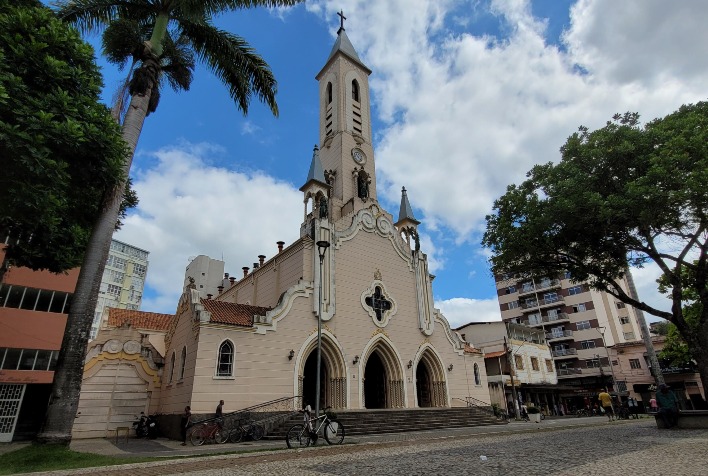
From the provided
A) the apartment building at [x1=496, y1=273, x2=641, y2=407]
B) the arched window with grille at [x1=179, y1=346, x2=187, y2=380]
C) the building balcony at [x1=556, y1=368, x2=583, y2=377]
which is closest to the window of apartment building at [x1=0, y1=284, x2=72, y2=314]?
the arched window with grille at [x1=179, y1=346, x2=187, y2=380]

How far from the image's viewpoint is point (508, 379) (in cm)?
3797

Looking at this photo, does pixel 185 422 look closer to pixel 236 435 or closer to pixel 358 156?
pixel 236 435

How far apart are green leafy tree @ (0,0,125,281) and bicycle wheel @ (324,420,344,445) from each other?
9.53 meters

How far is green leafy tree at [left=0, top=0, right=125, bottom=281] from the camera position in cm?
912

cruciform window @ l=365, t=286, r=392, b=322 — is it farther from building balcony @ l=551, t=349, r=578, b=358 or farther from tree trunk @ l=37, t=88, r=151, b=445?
building balcony @ l=551, t=349, r=578, b=358

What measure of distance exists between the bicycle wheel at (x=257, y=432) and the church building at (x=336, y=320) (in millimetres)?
1995

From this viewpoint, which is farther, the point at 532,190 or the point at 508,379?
the point at 508,379

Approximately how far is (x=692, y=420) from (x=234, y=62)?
21.0 meters

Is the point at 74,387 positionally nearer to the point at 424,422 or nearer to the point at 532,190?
the point at 424,422

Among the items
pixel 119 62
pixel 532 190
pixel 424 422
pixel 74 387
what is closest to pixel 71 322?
pixel 74 387

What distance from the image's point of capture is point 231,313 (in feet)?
67.5

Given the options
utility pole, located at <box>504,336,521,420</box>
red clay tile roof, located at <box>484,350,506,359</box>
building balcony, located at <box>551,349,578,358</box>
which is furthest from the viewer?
building balcony, located at <box>551,349,578,358</box>

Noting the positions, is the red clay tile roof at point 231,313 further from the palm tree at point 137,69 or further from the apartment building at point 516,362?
the apartment building at point 516,362

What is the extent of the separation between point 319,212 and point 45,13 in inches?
672
